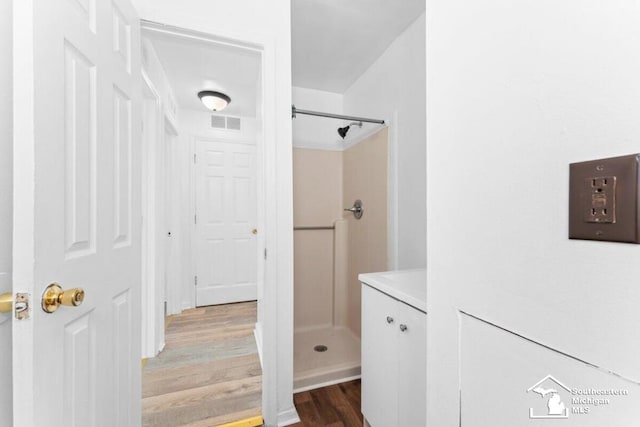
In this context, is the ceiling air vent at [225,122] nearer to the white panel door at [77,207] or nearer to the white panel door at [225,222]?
the white panel door at [225,222]

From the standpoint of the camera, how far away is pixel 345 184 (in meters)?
2.76

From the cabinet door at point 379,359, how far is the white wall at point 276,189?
48 cm

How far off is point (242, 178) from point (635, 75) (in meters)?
3.48

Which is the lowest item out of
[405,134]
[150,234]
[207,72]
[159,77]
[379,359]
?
[379,359]

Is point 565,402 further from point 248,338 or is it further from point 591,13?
point 248,338

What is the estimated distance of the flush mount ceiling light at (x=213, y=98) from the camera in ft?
8.69

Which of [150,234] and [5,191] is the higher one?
[5,191]

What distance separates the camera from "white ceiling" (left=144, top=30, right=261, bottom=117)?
207cm

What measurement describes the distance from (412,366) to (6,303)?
1.22 metres

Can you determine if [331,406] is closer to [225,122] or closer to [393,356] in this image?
[393,356]

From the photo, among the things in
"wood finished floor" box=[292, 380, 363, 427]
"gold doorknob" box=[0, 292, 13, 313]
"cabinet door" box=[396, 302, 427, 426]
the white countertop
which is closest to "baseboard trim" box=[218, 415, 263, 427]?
"wood finished floor" box=[292, 380, 363, 427]

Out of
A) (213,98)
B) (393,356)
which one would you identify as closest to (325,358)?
(393,356)

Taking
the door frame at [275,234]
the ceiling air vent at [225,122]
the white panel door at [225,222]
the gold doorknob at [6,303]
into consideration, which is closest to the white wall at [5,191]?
the gold doorknob at [6,303]

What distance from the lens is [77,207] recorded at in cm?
81
